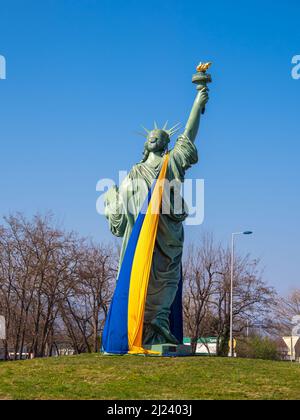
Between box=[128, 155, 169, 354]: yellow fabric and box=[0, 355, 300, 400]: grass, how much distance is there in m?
1.05

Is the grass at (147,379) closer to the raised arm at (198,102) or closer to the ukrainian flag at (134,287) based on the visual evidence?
the ukrainian flag at (134,287)

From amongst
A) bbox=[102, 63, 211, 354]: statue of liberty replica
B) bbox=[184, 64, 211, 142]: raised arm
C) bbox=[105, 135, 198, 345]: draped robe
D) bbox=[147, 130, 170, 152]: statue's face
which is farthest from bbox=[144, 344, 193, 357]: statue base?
bbox=[184, 64, 211, 142]: raised arm

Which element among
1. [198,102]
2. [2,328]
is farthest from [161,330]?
[2,328]

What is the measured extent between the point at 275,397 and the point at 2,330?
1007 inches

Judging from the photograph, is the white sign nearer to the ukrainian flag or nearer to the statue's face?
the ukrainian flag

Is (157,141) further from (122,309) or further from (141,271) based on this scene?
(122,309)

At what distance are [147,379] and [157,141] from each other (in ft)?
28.1

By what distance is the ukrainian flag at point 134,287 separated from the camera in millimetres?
18016

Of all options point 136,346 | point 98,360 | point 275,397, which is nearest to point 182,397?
point 275,397

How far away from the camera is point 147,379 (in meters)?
13.8

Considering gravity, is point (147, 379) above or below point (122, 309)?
below

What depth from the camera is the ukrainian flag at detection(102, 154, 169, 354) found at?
18016 millimetres
